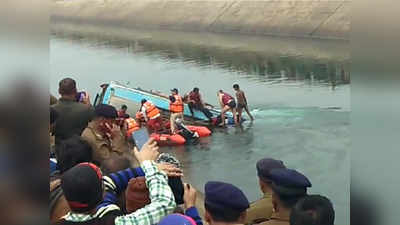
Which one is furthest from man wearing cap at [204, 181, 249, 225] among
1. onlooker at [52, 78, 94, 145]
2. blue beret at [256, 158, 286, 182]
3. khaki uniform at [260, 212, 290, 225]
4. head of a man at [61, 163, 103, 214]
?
onlooker at [52, 78, 94, 145]

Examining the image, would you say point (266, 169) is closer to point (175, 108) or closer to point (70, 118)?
point (175, 108)

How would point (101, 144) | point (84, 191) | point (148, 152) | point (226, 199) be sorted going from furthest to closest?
point (101, 144) → point (148, 152) → point (226, 199) → point (84, 191)

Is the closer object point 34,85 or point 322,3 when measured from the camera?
point 322,3

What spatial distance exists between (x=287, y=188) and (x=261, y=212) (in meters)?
0.17

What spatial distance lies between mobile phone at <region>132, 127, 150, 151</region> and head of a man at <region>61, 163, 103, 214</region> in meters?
0.65

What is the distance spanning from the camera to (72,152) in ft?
9.24

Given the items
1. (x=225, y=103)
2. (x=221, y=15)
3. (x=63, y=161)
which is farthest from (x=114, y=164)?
(x=221, y=15)

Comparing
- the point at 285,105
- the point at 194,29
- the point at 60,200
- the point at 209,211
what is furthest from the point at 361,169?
the point at 60,200

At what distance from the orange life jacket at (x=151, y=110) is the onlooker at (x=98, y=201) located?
0.43 metres

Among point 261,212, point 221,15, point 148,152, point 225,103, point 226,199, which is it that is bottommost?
point 261,212

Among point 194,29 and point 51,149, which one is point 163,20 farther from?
point 51,149

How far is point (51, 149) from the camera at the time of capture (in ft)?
9.55

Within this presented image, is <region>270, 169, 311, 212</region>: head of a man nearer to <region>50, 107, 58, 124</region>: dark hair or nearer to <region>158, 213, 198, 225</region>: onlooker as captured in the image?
<region>158, 213, 198, 225</region>: onlooker

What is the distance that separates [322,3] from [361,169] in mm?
645
